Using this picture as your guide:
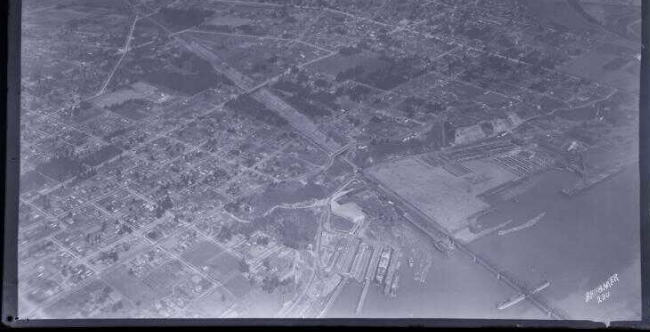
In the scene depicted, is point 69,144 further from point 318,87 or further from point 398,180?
point 398,180

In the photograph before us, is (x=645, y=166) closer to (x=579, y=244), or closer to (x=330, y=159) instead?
(x=579, y=244)

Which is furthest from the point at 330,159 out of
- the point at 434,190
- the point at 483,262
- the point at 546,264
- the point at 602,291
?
the point at 602,291

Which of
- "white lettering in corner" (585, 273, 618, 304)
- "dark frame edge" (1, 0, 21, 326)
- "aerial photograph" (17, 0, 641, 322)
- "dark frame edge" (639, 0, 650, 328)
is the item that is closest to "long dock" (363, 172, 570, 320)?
"aerial photograph" (17, 0, 641, 322)

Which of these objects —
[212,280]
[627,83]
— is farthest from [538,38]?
[212,280]

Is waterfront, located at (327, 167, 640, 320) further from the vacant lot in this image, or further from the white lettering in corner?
the vacant lot

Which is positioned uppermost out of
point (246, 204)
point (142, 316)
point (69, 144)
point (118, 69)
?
point (118, 69)

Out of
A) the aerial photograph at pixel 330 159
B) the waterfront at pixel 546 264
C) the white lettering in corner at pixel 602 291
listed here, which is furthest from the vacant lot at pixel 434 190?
the white lettering in corner at pixel 602 291
